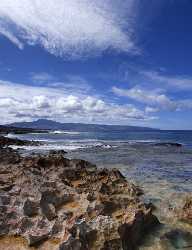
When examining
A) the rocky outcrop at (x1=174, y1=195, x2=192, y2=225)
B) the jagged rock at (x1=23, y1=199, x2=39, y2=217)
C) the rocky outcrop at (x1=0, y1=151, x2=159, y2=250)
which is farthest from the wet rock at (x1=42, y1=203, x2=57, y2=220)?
the rocky outcrop at (x1=174, y1=195, x2=192, y2=225)

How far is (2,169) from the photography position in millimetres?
11336

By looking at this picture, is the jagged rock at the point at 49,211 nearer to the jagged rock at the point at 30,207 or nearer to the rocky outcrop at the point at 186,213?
the jagged rock at the point at 30,207

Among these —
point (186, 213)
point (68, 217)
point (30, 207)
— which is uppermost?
point (30, 207)

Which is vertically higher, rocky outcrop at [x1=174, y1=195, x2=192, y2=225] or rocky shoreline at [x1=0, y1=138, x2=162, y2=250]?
rocky shoreline at [x1=0, y1=138, x2=162, y2=250]

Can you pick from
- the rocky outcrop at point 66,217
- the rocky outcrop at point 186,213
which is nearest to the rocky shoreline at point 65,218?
the rocky outcrop at point 66,217

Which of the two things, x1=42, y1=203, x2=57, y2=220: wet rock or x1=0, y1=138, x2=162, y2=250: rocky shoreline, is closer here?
x1=0, y1=138, x2=162, y2=250: rocky shoreline

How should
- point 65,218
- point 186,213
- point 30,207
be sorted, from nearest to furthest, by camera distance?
point 65,218, point 30,207, point 186,213

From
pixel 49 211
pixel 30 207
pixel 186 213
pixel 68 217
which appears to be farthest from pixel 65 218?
pixel 186 213

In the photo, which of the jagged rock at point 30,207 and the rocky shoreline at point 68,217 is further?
the jagged rock at point 30,207

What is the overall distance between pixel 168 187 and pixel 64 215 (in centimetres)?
968

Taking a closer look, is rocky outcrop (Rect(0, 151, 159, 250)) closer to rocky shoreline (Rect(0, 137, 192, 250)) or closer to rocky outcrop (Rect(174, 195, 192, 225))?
rocky shoreline (Rect(0, 137, 192, 250))

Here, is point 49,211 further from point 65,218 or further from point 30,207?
point 65,218

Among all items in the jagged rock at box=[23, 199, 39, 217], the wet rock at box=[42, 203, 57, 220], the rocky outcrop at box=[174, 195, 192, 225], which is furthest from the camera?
the rocky outcrop at box=[174, 195, 192, 225]

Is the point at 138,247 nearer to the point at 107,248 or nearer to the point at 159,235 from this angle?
the point at 159,235
